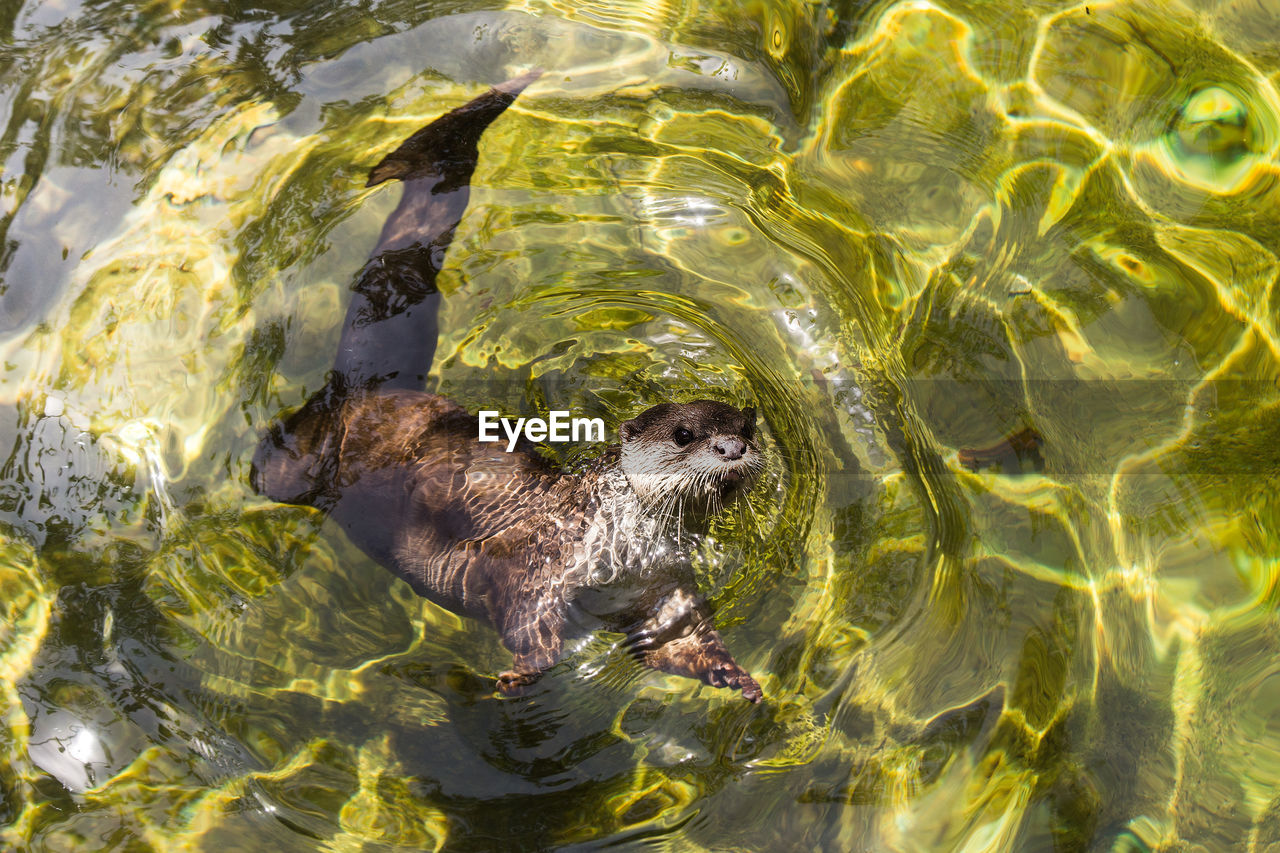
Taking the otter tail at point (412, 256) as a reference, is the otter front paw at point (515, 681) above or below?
below

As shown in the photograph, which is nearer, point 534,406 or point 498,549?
point 498,549

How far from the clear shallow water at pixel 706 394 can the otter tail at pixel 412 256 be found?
0.17 m

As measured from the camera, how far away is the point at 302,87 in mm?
3477

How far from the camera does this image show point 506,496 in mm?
2934

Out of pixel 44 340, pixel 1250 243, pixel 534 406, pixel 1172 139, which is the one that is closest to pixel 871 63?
pixel 1172 139

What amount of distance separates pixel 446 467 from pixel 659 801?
1281 millimetres

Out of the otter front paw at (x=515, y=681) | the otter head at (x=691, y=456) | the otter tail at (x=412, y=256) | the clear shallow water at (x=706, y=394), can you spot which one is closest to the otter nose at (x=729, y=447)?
the otter head at (x=691, y=456)

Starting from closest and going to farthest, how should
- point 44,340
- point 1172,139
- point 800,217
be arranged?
point 1172,139, point 44,340, point 800,217

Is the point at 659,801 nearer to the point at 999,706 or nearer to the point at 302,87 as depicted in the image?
the point at 999,706

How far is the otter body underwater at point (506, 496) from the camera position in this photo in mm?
2824

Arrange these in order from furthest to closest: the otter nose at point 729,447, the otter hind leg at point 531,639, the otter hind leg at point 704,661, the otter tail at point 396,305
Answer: the otter tail at point 396,305, the otter hind leg at point 531,639, the otter hind leg at point 704,661, the otter nose at point 729,447

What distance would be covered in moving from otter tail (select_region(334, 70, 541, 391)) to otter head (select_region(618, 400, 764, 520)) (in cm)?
87

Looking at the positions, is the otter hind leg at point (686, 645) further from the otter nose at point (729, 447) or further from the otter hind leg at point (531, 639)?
the otter nose at point (729, 447)

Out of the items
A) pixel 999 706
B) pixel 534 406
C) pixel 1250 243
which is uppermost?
pixel 1250 243
